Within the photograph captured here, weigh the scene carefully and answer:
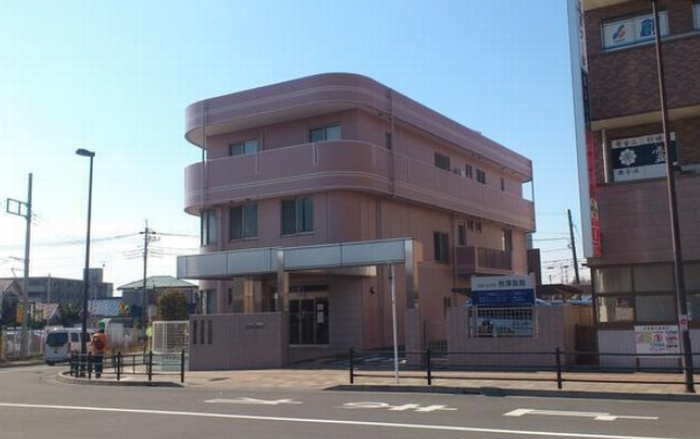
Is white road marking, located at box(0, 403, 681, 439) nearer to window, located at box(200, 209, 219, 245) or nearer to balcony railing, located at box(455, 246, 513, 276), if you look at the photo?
window, located at box(200, 209, 219, 245)

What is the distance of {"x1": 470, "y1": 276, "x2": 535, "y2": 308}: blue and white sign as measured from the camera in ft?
69.3

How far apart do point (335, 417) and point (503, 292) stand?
9.89 metres

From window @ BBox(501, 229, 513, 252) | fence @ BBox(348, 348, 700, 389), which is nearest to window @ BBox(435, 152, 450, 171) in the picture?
window @ BBox(501, 229, 513, 252)

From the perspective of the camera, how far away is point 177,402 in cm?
1605

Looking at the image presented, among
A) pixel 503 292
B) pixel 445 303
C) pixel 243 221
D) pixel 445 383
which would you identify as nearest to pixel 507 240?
pixel 445 303

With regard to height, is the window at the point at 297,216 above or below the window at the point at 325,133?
below

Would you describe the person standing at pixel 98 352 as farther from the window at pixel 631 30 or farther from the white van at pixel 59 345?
the window at pixel 631 30

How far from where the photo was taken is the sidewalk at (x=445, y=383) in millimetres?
15555

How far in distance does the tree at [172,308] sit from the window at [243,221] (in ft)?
79.9

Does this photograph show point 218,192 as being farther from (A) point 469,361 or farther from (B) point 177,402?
(B) point 177,402

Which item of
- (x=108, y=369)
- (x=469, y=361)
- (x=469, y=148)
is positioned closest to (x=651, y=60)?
(x=469, y=361)

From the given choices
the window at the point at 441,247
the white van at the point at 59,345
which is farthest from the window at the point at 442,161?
the white van at the point at 59,345

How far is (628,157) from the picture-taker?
21.3 metres

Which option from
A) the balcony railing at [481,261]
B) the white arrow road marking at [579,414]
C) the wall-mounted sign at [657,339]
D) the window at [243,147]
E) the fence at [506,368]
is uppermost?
the window at [243,147]
